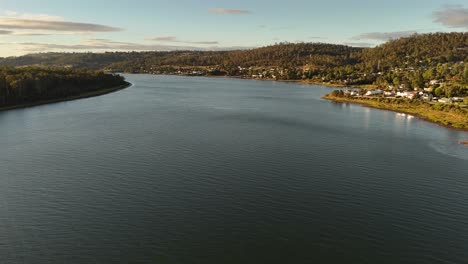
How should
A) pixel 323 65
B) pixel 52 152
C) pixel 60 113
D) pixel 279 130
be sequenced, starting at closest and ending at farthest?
pixel 52 152, pixel 279 130, pixel 60 113, pixel 323 65

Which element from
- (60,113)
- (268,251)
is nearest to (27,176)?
(268,251)

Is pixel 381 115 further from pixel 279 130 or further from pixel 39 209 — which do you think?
pixel 39 209

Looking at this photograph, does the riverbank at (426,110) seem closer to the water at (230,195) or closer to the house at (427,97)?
the house at (427,97)

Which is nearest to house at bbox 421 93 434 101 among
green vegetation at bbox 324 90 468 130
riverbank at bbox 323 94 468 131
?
green vegetation at bbox 324 90 468 130

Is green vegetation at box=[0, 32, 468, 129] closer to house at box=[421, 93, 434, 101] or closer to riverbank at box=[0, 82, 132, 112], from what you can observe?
house at box=[421, 93, 434, 101]

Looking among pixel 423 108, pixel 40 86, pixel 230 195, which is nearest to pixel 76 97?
pixel 40 86

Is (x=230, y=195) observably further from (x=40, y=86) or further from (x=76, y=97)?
(x=76, y=97)
